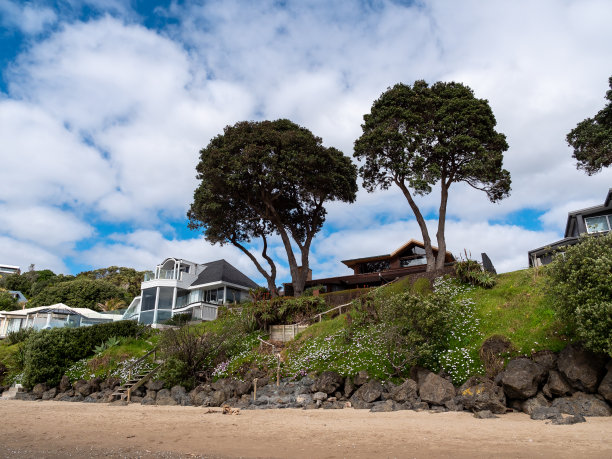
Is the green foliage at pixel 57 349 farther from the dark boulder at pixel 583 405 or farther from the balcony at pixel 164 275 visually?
the dark boulder at pixel 583 405

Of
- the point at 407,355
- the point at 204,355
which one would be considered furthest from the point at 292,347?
the point at 407,355

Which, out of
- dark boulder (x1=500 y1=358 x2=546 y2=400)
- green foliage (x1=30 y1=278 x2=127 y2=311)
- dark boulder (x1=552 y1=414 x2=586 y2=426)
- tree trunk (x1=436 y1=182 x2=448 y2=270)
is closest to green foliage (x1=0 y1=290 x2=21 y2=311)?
green foliage (x1=30 y1=278 x2=127 y2=311)

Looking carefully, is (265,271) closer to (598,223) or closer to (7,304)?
(598,223)

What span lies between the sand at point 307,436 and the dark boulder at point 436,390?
0.98 metres

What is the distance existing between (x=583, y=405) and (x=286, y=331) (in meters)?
16.8

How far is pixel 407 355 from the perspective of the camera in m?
17.5

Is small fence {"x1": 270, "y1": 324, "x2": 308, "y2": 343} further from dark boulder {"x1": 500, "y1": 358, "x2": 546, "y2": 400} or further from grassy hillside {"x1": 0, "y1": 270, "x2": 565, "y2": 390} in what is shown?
dark boulder {"x1": 500, "y1": 358, "x2": 546, "y2": 400}

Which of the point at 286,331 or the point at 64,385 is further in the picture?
A: the point at 286,331

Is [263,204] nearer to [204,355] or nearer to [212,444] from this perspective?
[204,355]

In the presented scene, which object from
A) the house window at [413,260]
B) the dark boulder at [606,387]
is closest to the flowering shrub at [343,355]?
the dark boulder at [606,387]

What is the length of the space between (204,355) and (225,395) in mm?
4105

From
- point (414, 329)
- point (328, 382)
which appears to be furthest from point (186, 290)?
point (414, 329)

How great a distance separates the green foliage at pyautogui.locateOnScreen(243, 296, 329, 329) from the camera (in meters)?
27.0

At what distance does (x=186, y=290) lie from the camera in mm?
42250
